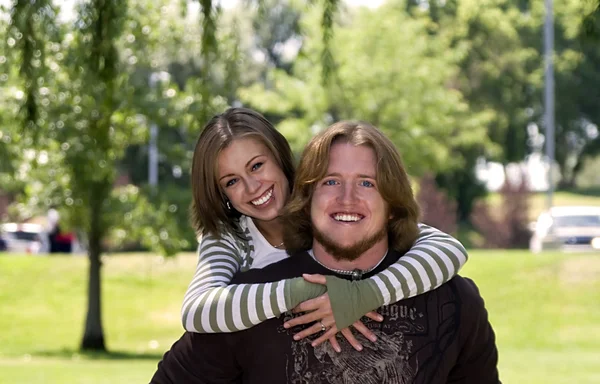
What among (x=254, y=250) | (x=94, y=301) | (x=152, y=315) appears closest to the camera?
(x=254, y=250)

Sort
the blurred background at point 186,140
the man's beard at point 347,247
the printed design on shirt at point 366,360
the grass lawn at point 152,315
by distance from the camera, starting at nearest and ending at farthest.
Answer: the printed design on shirt at point 366,360
the man's beard at point 347,247
the blurred background at point 186,140
the grass lawn at point 152,315

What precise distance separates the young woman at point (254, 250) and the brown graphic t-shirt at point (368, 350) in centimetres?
4

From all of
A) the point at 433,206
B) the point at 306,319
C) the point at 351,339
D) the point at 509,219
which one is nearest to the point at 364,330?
the point at 351,339

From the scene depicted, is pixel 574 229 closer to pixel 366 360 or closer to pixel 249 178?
pixel 249 178

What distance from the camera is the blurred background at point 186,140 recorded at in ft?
18.7

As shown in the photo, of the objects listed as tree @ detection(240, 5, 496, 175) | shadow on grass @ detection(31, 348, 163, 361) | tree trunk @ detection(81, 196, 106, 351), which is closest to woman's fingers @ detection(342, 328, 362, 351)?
shadow on grass @ detection(31, 348, 163, 361)

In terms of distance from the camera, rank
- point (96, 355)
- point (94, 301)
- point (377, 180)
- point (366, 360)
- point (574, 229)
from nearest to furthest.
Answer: point (366, 360) → point (377, 180) → point (96, 355) → point (94, 301) → point (574, 229)

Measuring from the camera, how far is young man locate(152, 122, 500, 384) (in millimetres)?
2568

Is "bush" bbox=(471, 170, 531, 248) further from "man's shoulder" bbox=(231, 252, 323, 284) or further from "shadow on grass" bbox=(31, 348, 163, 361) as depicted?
"man's shoulder" bbox=(231, 252, 323, 284)

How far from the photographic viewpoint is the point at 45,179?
17.4 m

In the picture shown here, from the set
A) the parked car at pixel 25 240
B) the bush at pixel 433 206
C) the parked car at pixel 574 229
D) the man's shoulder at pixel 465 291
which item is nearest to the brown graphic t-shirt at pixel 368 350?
the man's shoulder at pixel 465 291

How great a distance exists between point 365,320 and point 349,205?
0.95 ft

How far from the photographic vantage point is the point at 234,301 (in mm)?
2650

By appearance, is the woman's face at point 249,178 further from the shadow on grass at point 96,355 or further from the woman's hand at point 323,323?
the shadow on grass at point 96,355
